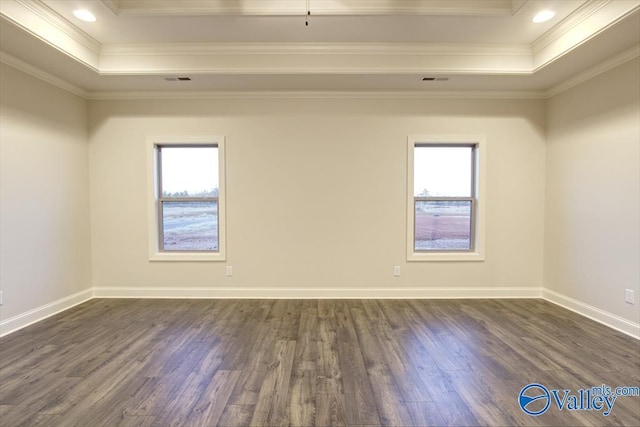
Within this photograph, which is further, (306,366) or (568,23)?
(568,23)

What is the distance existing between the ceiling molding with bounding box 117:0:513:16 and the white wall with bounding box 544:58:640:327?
1540 millimetres

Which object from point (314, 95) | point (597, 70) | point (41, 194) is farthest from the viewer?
point (314, 95)

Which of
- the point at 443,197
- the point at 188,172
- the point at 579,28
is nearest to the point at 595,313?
the point at 443,197

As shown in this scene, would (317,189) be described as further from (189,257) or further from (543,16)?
(543,16)

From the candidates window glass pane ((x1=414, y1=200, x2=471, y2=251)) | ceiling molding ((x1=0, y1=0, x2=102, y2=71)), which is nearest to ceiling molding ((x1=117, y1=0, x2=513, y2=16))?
ceiling molding ((x1=0, y1=0, x2=102, y2=71))

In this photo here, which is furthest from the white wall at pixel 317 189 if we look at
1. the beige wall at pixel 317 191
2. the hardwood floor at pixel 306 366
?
the hardwood floor at pixel 306 366

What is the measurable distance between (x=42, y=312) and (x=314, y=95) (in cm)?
405

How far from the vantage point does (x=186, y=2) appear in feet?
9.02

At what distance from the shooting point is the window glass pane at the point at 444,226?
418cm

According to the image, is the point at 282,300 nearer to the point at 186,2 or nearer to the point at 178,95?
the point at 178,95

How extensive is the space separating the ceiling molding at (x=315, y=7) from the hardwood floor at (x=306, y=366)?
3.04m

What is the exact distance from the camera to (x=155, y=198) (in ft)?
13.4

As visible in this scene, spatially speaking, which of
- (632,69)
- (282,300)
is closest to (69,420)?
(282,300)

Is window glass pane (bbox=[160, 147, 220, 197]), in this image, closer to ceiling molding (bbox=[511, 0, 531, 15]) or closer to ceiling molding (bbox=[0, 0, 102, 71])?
ceiling molding (bbox=[0, 0, 102, 71])
